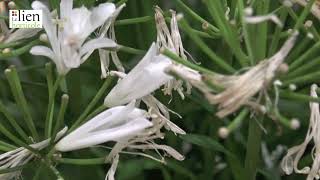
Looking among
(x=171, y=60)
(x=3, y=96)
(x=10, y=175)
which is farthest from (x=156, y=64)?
(x=3, y=96)

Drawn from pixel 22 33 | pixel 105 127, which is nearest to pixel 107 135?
pixel 105 127

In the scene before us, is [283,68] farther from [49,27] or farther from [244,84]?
[49,27]

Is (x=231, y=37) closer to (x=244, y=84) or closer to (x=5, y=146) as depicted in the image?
(x=244, y=84)

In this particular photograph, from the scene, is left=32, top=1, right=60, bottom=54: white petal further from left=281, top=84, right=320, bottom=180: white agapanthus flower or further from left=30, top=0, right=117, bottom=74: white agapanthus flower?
left=281, top=84, right=320, bottom=180: white agapanthus flower

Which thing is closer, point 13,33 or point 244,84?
point 244,84

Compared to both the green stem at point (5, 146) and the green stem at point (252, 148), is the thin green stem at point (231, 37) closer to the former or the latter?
the green stem at point (252, 148)
